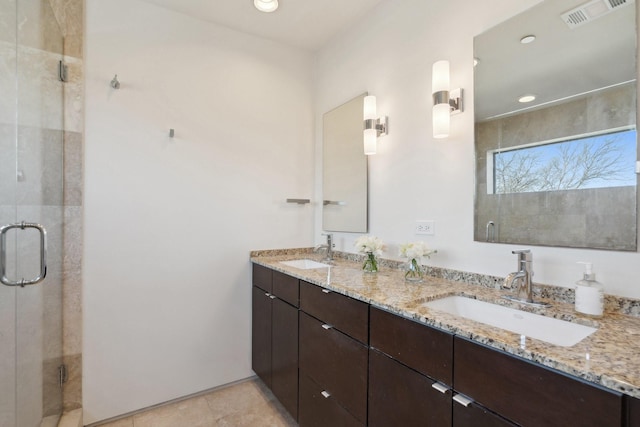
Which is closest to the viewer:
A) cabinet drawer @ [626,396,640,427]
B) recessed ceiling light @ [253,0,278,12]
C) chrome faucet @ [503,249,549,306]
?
cabinet drawer @ [626,396,640,427]

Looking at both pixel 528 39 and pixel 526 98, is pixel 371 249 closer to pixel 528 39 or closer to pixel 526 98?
pixel 526 98

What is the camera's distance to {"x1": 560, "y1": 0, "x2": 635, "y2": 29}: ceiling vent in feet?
3.68

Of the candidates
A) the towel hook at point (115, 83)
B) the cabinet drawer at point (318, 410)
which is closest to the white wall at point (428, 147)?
the cabinet drawer at point (318, 410)

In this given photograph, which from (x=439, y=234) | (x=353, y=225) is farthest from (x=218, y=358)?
(x=439, y=234)

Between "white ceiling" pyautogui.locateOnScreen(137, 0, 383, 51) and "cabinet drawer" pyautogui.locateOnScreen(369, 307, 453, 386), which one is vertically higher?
"white ceiling" pyautogui.locateOnScreen(137, 0, 383, 51)

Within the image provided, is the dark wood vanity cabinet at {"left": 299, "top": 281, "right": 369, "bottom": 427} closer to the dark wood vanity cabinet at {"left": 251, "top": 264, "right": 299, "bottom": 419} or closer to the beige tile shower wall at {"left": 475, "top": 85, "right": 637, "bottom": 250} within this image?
the dark wood vanity cabinet at {"left": 251, "top": 264, "right": 299, "bottom": 419}

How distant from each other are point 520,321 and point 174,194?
2153 millimetres

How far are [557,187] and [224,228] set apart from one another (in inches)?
81.3

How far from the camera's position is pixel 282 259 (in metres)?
2.45

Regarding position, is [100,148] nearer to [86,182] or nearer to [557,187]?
[86,182]

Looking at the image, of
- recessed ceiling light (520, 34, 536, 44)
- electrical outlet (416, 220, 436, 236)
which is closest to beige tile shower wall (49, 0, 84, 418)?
electrical outlet (416, 220, 436, 236)

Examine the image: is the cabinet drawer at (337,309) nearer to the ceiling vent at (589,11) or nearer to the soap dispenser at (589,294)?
the soap dispenser at (589,294)

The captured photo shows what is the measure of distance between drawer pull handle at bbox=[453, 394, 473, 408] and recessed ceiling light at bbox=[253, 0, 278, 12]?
7.95 feet

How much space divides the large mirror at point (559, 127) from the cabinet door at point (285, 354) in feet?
3.87
